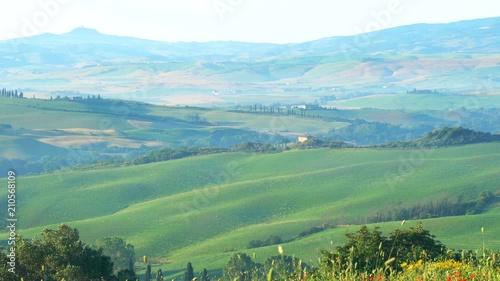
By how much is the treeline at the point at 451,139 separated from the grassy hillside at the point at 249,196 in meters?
4.77

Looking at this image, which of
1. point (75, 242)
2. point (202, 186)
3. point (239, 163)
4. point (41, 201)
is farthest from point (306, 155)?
point (75, 242)

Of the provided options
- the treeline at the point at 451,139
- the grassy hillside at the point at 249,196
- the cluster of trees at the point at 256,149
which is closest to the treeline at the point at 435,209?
the grassy hillside at the point at 249,196

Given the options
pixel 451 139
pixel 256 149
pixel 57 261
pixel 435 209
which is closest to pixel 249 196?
pixel 435 209

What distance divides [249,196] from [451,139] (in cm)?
4829

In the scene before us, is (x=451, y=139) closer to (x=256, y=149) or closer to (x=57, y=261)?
(x=256, y=149)

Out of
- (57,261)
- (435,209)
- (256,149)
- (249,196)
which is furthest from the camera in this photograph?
(256,149)

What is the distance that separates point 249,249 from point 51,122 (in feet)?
417

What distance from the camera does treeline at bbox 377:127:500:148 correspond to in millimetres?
138875

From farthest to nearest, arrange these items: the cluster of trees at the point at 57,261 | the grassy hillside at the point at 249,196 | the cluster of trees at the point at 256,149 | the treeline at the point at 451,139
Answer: the cluster of trees at the point at 256,149 < the treeline at the point at 451,139 < the grassy hillside at the point at 249,196 < the cluster of trees at the point at 57,261

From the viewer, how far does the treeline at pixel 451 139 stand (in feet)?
456

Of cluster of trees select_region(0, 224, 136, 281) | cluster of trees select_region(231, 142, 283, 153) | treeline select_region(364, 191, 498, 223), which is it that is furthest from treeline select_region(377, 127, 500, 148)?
Answer: cluster of trees select_region(0, 224, 136, 281)

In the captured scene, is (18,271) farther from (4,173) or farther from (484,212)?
(4,173)

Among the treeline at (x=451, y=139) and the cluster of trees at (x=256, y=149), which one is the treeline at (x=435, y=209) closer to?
the treeline at (x=451, y=139)

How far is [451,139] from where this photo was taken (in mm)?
140375
